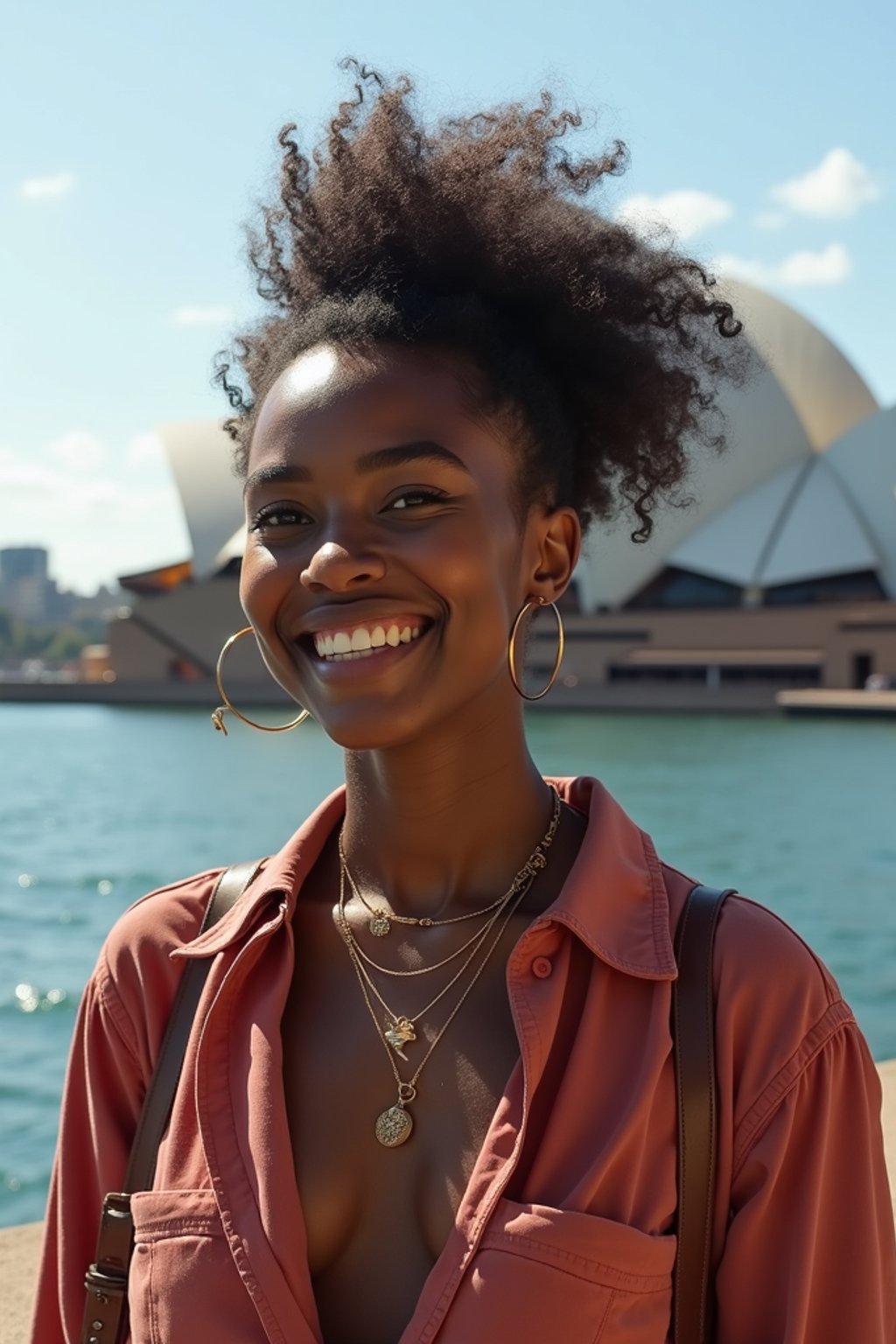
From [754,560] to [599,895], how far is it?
35735 millimetres

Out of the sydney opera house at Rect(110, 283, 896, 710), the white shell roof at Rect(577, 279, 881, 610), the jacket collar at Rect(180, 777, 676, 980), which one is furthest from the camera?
the white shell roof at Rect(577, 279, 881, 610)

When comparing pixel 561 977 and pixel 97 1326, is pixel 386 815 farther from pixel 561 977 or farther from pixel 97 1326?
pixel 97 1326

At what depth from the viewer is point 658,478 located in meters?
1.46

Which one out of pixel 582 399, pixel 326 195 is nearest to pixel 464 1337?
pixel 582 399

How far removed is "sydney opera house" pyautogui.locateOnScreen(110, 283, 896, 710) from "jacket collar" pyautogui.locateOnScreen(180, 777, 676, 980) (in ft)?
105

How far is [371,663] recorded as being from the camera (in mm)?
1151

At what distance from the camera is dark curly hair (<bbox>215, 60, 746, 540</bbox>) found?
125cm

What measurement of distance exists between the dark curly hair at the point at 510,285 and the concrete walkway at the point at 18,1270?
0.99 m

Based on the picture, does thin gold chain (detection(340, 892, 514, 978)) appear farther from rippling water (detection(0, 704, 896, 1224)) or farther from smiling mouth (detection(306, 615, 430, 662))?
rippling water (detection(0, 704, 896, 1224))

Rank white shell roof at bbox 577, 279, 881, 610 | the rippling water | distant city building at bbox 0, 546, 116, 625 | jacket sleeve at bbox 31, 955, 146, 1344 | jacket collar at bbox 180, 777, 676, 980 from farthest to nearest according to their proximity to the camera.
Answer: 1. distant city building at bbox 0, 546, 116, 625
2. white shell roof at bbox 577, 279, 881, 610
3. the rippling water
4. jacket sleeve at bbox 31, 955, 146, 1344
5. jacket collar at bbox 180, 777, 676, 980

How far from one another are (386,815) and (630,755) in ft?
61.3

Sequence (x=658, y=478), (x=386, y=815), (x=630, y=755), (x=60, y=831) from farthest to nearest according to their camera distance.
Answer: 1. (x=630, y=755)
2. (x=60, y=831)
3. (x=658, y=478)
4. (x=386, y=815)

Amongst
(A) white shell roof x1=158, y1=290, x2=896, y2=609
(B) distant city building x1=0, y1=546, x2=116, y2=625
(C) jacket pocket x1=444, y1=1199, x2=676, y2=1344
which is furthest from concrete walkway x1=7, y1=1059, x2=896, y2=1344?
(B) distant city building x1=0, y1=546, x2=116, y2=625

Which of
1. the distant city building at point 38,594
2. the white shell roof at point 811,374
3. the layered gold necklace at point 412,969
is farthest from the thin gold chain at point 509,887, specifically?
the distant city building at point 38,594
